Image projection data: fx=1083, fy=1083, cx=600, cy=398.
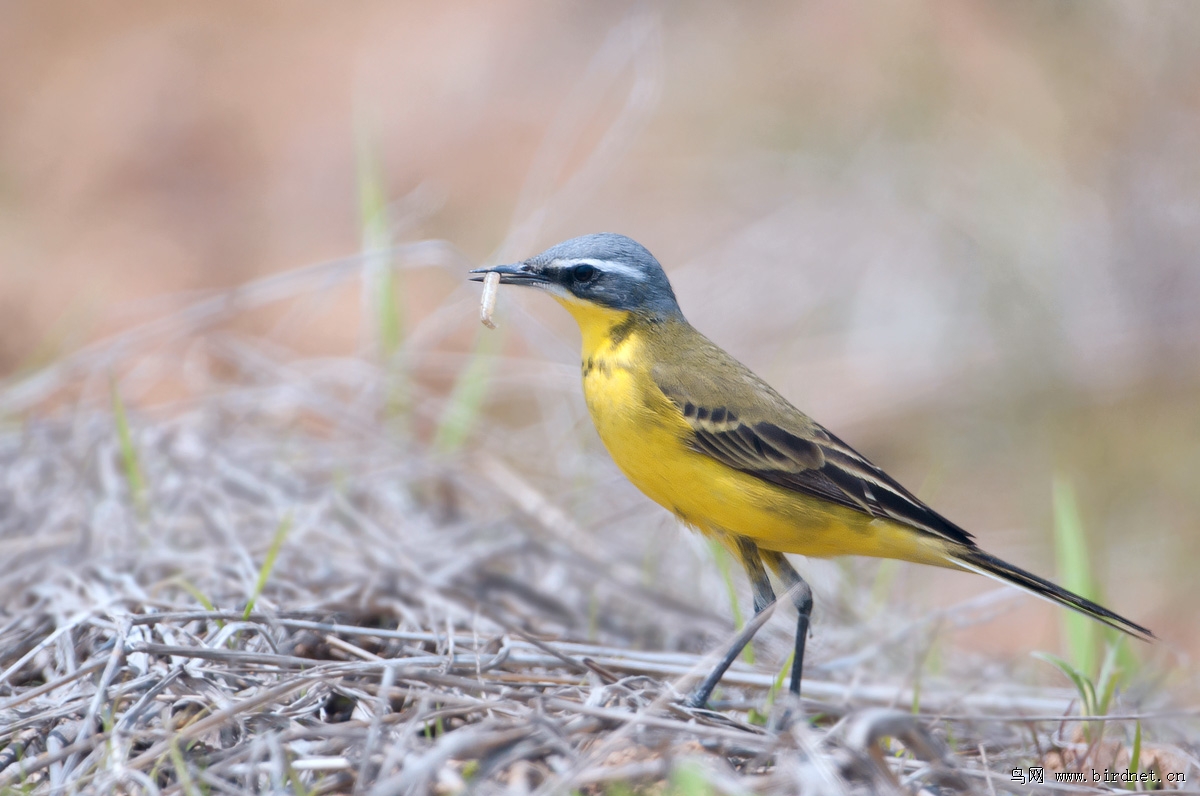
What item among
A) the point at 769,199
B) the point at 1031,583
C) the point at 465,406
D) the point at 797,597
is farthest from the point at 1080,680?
the point at 769,199

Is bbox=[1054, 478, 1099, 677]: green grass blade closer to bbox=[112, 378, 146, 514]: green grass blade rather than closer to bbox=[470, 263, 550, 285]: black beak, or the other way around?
bbox=[470, 263, 550, 285]: black beak

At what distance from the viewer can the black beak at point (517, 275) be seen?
430 cm

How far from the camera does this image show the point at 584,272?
14.2ft

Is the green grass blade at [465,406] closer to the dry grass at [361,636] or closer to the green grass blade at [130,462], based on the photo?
the dry grass at [361,636]

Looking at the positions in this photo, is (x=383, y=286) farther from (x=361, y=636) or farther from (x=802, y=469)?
(x=802, y=469)

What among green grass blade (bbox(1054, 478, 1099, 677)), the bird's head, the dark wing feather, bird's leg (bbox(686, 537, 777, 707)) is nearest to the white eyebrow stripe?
the bird's head

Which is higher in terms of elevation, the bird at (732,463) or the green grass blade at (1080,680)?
the bird at (732,463)

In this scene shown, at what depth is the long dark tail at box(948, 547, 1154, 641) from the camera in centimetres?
380

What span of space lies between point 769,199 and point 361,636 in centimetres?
794

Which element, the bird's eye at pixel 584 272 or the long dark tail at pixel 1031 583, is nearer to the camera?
the long dark tail at pixel 1031 583

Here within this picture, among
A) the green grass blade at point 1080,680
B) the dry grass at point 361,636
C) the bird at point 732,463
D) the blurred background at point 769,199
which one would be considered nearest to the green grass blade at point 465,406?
the dry grass at point 361,636

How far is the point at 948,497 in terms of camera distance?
9.16 meters

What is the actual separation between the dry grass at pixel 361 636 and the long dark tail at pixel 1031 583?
1.43ft

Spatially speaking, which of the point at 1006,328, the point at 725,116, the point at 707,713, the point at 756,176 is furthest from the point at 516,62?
the point at 707,713
